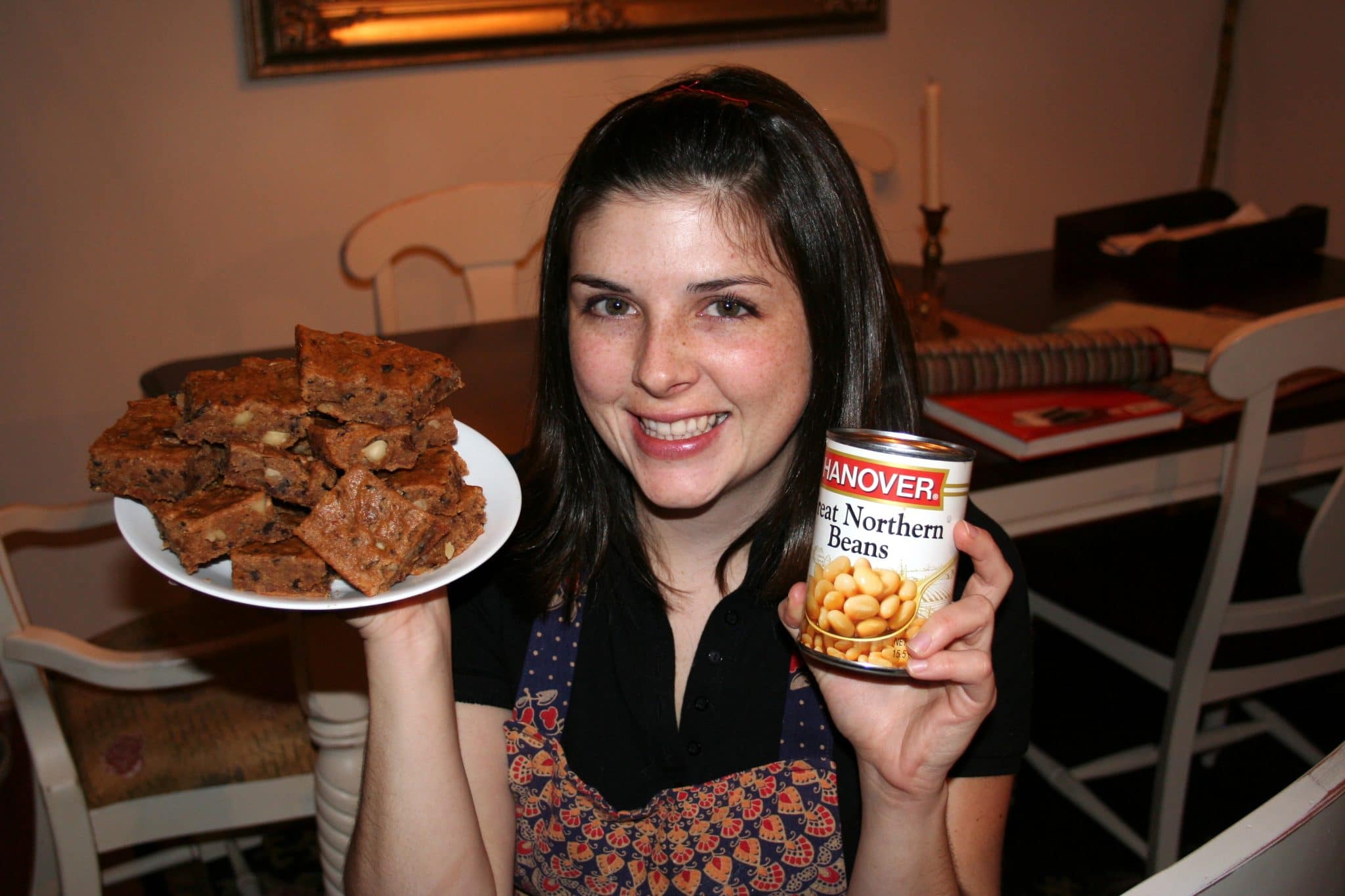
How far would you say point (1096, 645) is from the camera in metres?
2.10

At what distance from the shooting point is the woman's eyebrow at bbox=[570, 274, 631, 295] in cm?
109

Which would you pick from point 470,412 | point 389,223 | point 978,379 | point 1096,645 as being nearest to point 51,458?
point 389,223

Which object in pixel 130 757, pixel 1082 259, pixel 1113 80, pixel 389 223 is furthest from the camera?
pixel 1113 80

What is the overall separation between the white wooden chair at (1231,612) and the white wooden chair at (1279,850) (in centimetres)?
108

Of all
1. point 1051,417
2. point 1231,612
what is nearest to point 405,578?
point 1051,417

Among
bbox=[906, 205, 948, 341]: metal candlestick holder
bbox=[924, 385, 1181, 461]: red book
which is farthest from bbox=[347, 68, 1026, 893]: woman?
bbox=[906, 205, 948, 341]: metal candlestick holder

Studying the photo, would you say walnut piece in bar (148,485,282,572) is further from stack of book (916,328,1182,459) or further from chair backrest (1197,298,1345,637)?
chair backrest (1197,298,1345,637)

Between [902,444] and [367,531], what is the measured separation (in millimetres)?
477

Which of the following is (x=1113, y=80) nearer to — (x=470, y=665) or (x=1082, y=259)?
(x=1082, y=259)

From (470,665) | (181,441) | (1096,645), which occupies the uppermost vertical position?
(181,441)

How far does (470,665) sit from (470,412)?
0.66m

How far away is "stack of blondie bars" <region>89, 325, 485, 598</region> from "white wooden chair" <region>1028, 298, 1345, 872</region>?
113 centimetres

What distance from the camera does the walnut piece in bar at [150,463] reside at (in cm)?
105

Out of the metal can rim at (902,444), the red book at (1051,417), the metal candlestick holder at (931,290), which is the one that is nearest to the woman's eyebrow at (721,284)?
the metal can rim at (902,444)
